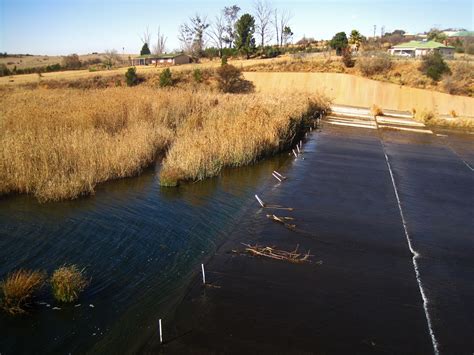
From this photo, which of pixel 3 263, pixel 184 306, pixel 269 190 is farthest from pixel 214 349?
pixel 269 190

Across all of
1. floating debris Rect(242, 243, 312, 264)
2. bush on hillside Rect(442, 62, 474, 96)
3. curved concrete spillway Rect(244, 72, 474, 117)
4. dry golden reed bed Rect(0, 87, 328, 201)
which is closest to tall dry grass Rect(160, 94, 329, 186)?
dry golden reed bed Rect(0, 87, 328, 201)

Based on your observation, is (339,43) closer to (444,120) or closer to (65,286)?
(444,120)

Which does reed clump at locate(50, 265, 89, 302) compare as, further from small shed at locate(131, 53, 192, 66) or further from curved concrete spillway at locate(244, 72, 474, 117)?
small shed at locate(131, 53, 192, 66)

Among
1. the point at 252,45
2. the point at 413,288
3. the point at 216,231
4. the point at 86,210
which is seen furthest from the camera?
the point at 252,45

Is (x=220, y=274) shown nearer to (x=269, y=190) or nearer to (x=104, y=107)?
(x=269, y=190)

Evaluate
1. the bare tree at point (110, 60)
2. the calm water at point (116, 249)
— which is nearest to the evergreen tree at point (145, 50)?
the bare tree at point (110, 60)

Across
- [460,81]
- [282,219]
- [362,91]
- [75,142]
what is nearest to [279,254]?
[282,219]
